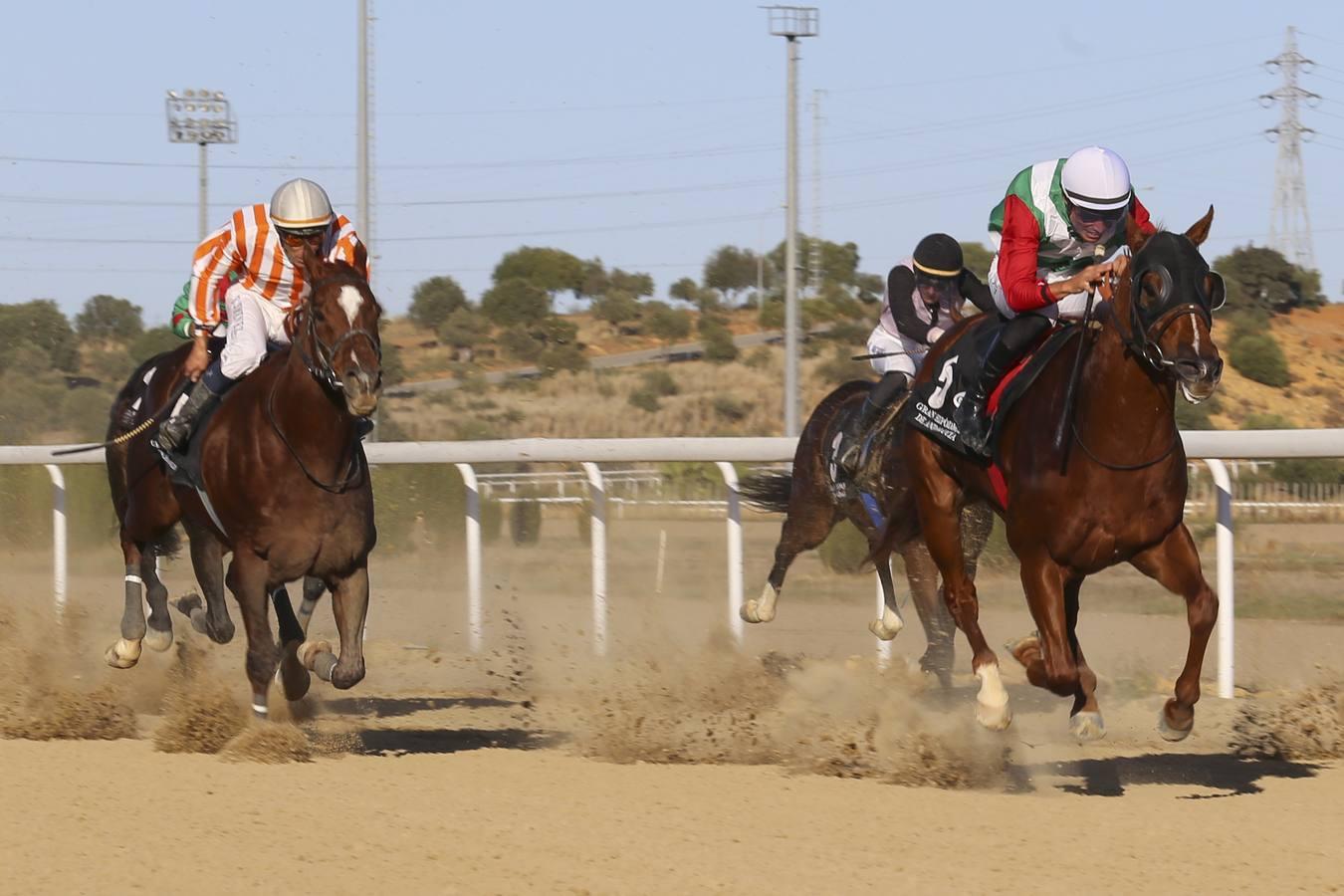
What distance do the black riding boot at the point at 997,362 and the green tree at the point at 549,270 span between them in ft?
197

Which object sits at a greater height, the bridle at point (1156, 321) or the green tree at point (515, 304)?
the green tree at point (515, 304)

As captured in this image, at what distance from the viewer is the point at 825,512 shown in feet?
28.2

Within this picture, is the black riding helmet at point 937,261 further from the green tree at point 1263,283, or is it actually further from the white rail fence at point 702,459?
the green tree at point 1263,283

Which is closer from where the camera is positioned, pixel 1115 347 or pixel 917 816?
pixel 917 816

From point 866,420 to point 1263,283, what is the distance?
47.0 meters

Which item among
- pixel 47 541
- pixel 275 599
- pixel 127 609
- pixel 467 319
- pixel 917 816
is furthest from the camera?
pixel 467 319

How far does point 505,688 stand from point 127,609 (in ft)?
6.10

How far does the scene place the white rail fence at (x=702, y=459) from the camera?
7.44 m

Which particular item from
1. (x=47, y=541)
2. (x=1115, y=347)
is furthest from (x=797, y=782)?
(x=47, y=541)

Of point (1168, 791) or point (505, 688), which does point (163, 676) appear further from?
point (1168, 791)

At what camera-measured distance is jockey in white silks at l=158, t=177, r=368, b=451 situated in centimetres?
706

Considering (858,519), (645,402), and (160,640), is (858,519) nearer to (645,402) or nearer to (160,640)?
(160,640)

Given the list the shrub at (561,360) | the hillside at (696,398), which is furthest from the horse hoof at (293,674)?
the shrub at (561,360)

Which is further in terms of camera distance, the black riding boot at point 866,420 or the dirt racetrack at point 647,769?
the black riding boot at point 866,420
